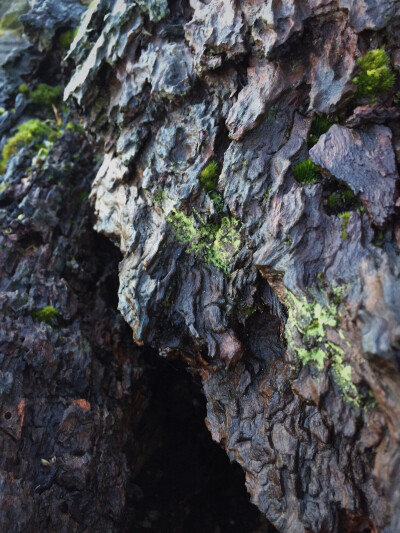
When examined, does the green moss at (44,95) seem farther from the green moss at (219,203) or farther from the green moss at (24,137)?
the green moss at (219,203)

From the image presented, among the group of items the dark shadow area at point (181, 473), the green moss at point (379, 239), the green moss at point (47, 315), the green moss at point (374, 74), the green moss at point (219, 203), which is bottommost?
the dark shadow area at point (181, 473)

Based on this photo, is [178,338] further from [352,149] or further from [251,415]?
[352,149]

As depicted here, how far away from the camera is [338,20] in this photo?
5.04m

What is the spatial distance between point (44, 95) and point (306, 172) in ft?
25.5

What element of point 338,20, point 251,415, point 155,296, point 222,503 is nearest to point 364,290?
point 251,415

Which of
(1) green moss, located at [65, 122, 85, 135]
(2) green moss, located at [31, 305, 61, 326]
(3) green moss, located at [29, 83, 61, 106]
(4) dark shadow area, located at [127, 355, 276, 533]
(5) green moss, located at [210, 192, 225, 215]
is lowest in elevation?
(4) dark shadow area, located at [127, 355, 276, 533]

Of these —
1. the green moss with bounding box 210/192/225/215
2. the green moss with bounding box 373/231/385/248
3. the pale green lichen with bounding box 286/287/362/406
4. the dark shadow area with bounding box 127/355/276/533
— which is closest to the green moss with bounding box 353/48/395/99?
the green moss with bounding box 373/231/385/248

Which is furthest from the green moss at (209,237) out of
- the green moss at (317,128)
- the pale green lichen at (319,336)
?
the green moss at (317,128)

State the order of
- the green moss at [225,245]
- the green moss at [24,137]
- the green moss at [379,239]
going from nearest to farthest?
the green moss at [379,239], the green moss at [225,245], the green moss at [24,137]

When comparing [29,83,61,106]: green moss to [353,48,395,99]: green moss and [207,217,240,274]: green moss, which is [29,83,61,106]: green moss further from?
[353,48,395,99]: green moss

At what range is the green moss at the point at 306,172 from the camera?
4980 mm

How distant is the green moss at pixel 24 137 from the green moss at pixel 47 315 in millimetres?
Result: 3676

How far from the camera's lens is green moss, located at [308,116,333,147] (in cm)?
513

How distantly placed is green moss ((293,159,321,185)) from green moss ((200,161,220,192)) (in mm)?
1158
